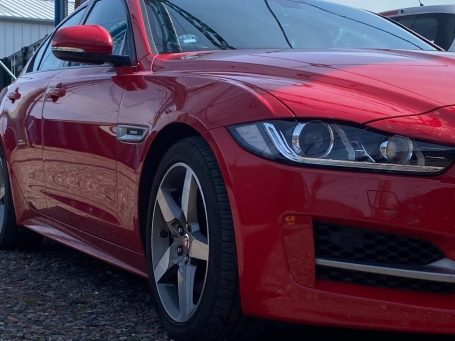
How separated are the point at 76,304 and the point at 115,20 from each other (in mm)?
1471

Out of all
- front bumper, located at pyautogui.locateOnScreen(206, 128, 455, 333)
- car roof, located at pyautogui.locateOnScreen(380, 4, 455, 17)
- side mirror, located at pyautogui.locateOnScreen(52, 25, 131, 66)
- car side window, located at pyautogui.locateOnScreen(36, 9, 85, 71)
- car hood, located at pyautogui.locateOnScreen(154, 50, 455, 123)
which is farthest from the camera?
car roof, located at pyautogui.locateOnScreen(380, 4, 455, 17)

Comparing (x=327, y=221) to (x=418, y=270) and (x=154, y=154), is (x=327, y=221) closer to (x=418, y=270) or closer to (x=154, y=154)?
(x=418, y=270)

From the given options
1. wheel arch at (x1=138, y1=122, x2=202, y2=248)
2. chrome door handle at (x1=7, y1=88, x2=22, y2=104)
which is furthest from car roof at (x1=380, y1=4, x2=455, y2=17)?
wheel arch at (x1=138, y1=122, x2=202, y2=248)

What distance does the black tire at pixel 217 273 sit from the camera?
2.95 metres

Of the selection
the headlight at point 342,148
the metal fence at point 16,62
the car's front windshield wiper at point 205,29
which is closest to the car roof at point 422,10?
the car's front windshield wiper at point 205,29

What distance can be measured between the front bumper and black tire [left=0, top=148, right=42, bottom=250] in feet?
9.51

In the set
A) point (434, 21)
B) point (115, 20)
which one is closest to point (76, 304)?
point (115, 20)

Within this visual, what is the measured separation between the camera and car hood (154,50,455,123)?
2.83 meters

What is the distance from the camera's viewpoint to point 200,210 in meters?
3.27

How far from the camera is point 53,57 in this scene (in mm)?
5352

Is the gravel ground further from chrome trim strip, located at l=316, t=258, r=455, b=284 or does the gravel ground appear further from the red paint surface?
the red paint surface

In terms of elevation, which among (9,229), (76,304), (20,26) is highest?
(76,304)

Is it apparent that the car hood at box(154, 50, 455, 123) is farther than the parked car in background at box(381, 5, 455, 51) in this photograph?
No

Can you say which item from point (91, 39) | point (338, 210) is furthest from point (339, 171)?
point (91, 39)
